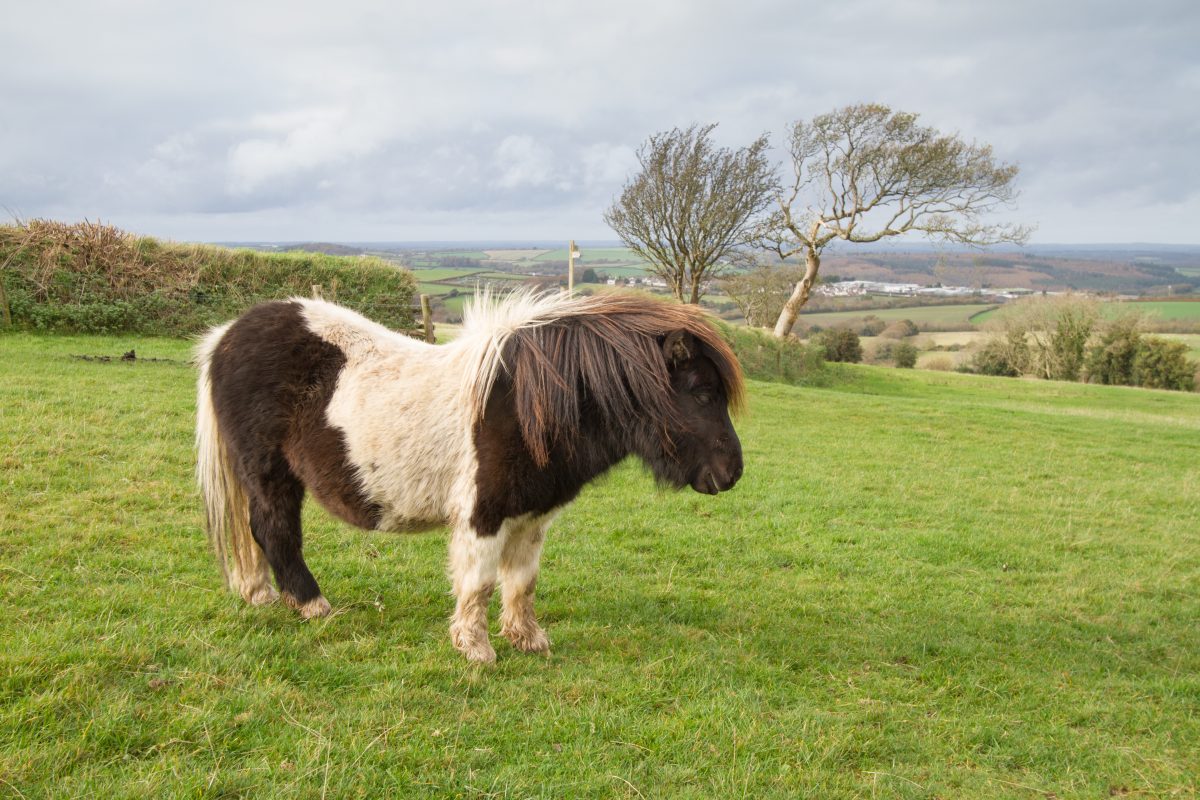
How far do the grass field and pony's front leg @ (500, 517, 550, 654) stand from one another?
13 cm

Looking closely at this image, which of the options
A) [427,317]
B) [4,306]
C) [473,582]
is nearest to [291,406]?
[473,582]

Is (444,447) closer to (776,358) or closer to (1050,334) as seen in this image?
(776,358)

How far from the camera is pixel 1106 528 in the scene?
8.80 metres

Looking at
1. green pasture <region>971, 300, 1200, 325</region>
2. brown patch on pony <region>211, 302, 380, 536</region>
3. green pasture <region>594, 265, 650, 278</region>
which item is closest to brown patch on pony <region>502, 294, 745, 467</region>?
brown patch on pony <region>211, 302, 380, 536</region>

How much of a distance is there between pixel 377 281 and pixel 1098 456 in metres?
18.8

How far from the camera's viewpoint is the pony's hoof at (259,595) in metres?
4.51

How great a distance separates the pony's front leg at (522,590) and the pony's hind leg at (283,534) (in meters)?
1.12

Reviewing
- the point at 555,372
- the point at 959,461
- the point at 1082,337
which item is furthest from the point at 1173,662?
the point at 1082,337

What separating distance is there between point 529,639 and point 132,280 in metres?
18.1

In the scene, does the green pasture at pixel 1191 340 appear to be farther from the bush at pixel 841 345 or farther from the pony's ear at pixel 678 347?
the pony's ear at pixel 678 347

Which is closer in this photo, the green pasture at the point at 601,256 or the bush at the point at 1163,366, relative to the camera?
the green pasture at the point at 601,256

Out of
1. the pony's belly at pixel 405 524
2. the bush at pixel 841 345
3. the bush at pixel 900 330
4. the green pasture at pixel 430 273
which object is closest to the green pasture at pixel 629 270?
the bush at pixel 841 345

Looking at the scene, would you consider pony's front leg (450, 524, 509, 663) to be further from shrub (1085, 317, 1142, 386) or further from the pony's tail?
shrub (1085, 317, 1142, 386)

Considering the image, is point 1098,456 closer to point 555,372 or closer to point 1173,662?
point 1173,662
